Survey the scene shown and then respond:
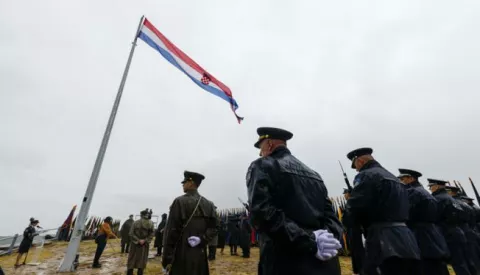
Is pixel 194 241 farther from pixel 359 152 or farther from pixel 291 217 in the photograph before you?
pixel 359 152

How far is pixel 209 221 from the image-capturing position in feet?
16.6

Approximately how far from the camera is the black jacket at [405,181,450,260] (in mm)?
4918

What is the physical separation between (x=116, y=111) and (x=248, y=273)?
7.65 metres

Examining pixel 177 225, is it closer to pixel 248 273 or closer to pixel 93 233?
pixel 248 273

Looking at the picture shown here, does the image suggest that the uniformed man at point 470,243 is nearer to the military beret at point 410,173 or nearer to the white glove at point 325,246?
the military beret at point 410,173

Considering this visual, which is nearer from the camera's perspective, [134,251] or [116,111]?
[134,251]

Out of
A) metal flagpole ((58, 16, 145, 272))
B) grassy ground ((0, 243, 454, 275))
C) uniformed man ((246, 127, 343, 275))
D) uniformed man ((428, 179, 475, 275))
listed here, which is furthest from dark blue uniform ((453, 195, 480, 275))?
metal flagpole ((58, 16, 145, 272))

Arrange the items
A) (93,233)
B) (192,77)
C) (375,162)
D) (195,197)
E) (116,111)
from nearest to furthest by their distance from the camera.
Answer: (375,162), (195,197), (116,111), (192,77), (93,233)

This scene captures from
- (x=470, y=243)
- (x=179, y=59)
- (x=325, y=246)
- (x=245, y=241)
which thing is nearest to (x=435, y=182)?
(x=470, y=243)

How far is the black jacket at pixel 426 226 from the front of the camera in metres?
4.92

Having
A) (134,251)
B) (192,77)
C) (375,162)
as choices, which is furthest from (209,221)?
(192,77)

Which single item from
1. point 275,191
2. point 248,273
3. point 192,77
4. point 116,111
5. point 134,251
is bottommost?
point 248,273

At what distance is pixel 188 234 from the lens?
4543 millimetres

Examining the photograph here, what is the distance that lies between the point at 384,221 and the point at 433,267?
7.99 ft
